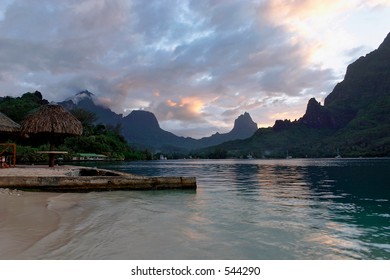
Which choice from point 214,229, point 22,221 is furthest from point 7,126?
point 214,229

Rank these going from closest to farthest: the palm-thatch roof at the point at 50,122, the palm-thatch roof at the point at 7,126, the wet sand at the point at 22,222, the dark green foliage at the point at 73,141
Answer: the wet sand at the point at 22,222 → the palm-thatch roof at the point at 7,126 → the palm-thatch roof at the point at 50,122 → the dark green foliage at the point at 73,141

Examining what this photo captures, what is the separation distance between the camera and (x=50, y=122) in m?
23.5

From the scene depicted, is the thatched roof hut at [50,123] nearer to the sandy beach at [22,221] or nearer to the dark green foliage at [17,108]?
the sandy beach at [22,221]

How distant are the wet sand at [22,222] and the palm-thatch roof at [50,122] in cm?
886

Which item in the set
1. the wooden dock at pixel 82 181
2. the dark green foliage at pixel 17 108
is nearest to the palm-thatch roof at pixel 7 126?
the wooden dock at pixel 82 181

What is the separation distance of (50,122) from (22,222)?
50.7 feet

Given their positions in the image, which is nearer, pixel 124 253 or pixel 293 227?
pixel 124 253

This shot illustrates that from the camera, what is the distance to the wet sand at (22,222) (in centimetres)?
724

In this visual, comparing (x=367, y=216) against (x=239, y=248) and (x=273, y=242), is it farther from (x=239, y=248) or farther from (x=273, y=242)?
(x=239, y=248)

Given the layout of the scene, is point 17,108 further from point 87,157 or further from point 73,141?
point 87,157

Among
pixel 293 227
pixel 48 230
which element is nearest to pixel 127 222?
pixel 48 230

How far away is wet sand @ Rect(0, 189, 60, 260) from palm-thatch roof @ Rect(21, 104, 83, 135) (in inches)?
349

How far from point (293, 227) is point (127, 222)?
5.82 meters
